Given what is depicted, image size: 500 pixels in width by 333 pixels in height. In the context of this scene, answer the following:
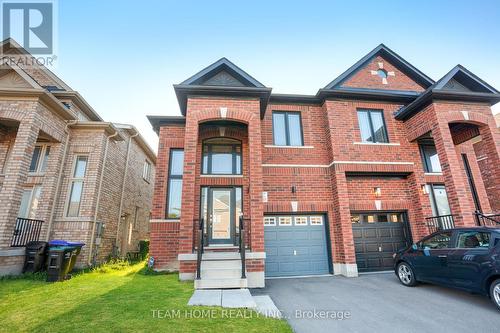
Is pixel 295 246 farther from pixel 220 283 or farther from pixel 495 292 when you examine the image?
pixel 495 292

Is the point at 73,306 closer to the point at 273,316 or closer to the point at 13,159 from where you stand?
the point at 273,316

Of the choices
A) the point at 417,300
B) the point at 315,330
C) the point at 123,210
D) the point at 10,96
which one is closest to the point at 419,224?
the point at 417,300

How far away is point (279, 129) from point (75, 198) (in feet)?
27.9

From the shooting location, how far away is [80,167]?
9.29 meters

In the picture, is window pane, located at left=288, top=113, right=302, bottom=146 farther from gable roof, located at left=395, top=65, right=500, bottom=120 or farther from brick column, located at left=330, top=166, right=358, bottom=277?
gable roof, located at left=395, top=65, right=500, bottom=120

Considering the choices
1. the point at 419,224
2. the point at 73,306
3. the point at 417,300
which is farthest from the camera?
the point at 419,224

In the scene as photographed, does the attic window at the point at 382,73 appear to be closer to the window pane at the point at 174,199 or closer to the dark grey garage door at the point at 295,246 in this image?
the dark grey garage door at the point at 295,246

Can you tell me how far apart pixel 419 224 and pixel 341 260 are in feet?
11.0

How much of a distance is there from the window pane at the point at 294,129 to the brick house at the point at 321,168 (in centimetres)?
4

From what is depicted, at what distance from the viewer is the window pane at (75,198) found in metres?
8.73

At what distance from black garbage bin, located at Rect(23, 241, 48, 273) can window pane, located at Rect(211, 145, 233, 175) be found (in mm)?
5936

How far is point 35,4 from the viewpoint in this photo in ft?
26.2

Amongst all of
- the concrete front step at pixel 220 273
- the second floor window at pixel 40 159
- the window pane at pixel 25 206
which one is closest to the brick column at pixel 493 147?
the concrete front step at pixel 220 273

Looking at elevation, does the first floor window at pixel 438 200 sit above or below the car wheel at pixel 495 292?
above
